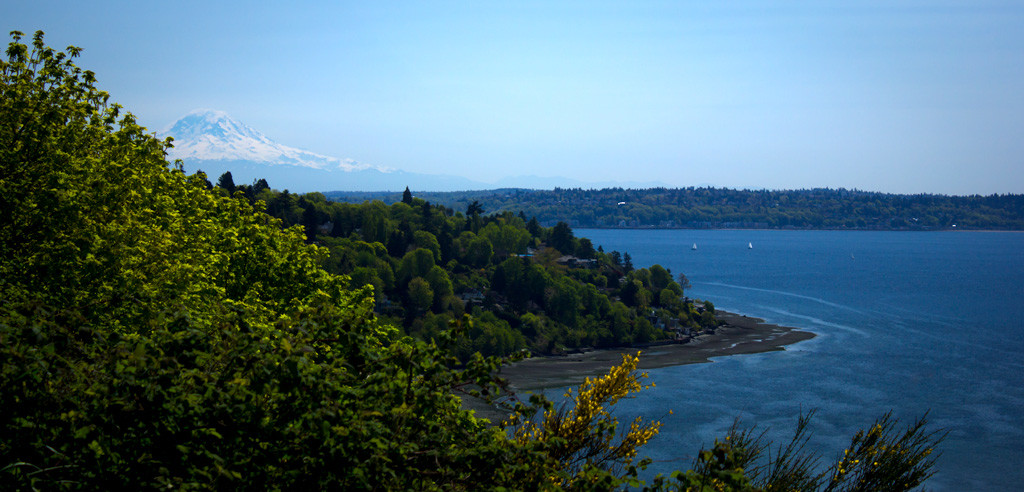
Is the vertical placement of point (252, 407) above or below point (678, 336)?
above

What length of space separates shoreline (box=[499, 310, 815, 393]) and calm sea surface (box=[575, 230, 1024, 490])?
257cm

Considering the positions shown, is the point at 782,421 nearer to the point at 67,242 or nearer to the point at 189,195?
the point at 189,195

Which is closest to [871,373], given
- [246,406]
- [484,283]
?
[484,283]

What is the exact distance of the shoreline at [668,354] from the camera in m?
59.6

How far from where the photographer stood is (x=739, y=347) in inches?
2736

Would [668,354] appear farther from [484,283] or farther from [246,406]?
[246,406]

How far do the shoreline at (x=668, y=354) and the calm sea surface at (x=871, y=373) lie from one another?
8.45ft

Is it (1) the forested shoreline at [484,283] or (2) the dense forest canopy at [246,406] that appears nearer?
(2) the dense forest canopy at [246,406]

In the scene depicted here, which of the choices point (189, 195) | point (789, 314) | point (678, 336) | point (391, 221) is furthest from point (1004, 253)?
point (189, 195)

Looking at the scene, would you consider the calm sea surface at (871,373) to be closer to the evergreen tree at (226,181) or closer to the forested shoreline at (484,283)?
the forested shoreline at (484,283)

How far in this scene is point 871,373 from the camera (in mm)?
56812

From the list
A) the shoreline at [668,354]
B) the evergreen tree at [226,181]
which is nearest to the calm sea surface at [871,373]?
the shoreline at [668,354]

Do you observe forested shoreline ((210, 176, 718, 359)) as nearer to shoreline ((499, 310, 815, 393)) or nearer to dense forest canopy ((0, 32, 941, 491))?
shoreline ((499, 310, 815, 393))

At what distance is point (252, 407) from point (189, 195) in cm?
1545
